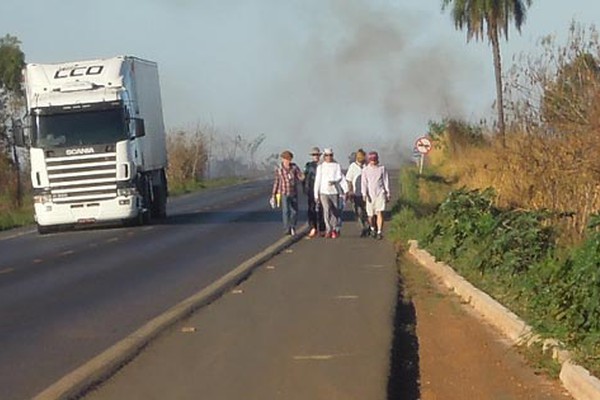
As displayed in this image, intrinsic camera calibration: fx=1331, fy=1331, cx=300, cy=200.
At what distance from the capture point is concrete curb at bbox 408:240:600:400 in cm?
980

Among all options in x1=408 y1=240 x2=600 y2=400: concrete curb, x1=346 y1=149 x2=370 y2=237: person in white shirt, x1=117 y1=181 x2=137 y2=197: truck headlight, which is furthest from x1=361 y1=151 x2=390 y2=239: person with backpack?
x1=117 y1=181 x2=137 y2=197: truck headlight

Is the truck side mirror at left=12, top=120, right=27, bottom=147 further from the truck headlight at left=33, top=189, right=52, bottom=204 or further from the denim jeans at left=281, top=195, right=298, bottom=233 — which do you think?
the denim jeans at left=281, top=195, right=298, bottom=233

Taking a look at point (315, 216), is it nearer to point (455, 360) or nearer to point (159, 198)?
point (159, 198)

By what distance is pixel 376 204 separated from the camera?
85.6 feet

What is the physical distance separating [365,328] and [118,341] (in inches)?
94.7

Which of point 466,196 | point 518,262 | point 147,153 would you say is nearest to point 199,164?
point 147,153

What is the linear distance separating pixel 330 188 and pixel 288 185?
1287 mm

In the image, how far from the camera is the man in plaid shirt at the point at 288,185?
27.4m

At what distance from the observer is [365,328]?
13062 mm

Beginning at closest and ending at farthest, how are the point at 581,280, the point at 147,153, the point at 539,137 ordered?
1. the point at 581,280
2. the point at 539,137
3. the point at 147,153

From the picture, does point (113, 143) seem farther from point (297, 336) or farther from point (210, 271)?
point (297, 336)

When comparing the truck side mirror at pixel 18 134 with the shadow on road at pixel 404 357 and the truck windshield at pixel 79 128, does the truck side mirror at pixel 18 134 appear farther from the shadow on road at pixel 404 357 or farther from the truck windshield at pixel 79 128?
the shadow on road at pixel 404 357

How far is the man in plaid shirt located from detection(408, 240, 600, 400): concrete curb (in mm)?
6236

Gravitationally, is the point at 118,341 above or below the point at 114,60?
below
